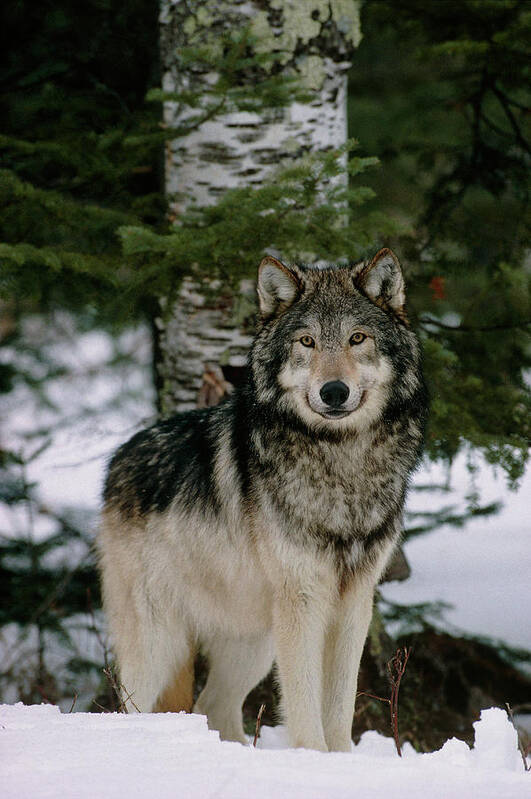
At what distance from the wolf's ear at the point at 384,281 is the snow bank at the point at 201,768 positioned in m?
1.70

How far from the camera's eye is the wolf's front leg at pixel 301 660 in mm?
3205

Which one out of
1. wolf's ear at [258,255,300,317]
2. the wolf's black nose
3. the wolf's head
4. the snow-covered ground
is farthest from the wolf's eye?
the snow-covered ground

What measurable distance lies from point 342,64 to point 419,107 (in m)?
1.27

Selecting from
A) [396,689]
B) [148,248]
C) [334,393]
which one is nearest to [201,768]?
[396,689]

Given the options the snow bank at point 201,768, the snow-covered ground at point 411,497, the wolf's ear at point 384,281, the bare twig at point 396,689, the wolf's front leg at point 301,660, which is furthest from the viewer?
the snow-covered ground at point 411,497

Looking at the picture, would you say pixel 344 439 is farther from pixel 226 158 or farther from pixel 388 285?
pixel 226 158

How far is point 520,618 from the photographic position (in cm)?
775

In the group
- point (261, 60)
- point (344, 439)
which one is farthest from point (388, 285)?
point (261, 60)

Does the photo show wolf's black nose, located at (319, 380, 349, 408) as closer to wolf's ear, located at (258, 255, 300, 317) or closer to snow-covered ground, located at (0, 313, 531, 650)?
wolf's ear, located at (258, 255, 300, 317)

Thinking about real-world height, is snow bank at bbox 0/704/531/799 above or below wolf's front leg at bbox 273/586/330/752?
above

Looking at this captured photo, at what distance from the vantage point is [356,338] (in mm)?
3225

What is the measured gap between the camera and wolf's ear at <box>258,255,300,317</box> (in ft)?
11.1

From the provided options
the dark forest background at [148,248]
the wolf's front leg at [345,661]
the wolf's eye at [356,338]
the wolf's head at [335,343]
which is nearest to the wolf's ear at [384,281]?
the wolf's head at [335,343]

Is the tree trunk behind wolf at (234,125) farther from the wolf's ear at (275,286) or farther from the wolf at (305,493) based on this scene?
the wolf's ear at (275,286)
